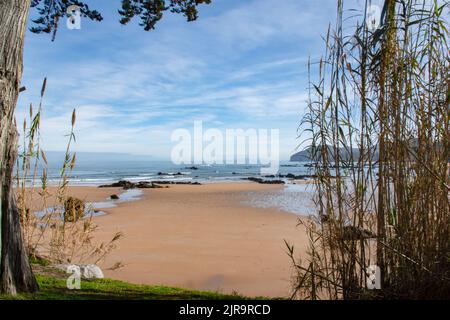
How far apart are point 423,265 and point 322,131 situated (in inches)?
48.2

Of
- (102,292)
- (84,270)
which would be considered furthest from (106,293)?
(84,270)

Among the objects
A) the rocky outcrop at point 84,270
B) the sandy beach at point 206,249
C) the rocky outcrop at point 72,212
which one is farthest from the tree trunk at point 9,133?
the sandy beach at point 206,249

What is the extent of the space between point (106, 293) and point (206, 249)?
3.47m

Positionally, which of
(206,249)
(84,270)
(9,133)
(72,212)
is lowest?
(206,249)

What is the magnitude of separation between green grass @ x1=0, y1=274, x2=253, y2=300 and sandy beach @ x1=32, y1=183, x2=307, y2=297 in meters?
1.16

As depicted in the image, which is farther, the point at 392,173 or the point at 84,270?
the point at 84,270

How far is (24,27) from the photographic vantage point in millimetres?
2922

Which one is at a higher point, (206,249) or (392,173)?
(392,173)

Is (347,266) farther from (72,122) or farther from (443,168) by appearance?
(72,122)

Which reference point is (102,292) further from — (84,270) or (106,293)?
(84,270)

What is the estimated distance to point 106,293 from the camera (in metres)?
3.34

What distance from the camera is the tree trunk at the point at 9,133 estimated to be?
2754mm

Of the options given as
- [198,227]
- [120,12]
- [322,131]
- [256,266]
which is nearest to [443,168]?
[322,131]

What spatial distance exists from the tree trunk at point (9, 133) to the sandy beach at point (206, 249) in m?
2.14
